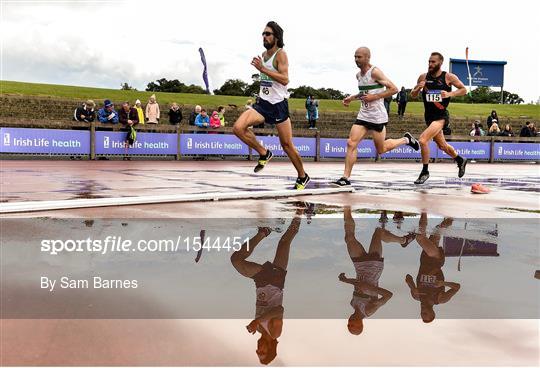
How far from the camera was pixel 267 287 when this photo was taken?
3.15m

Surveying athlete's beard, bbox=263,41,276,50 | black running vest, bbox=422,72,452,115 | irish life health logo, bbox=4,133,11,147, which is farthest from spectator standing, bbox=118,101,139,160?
athlete's beard, bbox=263,41,276,50

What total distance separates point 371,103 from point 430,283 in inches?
261

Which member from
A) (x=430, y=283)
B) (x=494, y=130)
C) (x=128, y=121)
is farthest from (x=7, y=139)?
(x=494, y=130)

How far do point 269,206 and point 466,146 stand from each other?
24537 millimetres

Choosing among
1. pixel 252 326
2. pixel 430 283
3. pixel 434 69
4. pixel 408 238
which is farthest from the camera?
pixel 434 69

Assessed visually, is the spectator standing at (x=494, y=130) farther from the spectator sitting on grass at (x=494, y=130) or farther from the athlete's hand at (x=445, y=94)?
the athlete's hand at (x=445, y=94)

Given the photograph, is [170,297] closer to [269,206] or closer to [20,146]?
[269,206]

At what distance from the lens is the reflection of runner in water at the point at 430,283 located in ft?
9.46

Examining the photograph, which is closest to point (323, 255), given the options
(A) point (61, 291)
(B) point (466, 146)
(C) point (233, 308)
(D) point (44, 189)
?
(C) point (233, 308)

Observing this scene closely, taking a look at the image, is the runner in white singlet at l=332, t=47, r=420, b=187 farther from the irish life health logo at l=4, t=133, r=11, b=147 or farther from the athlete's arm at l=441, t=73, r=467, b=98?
the irish life health logo at l=4, t=133, r=11, b=147

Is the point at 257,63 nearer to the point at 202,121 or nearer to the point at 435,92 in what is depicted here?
the point at 435,92

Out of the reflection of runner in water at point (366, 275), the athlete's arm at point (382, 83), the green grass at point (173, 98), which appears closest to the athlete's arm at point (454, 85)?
the athlete's arm at point (382, 83)

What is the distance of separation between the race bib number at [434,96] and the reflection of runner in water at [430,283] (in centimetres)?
637

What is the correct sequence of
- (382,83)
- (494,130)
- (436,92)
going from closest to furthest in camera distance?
(382,83), (436,92), (494,130)
